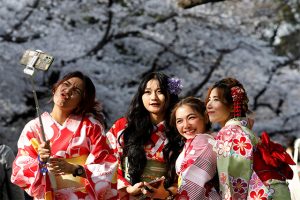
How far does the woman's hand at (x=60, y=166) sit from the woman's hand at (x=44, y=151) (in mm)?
54

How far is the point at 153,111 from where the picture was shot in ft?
14.3

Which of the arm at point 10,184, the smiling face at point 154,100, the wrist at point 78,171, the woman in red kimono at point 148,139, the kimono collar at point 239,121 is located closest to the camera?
the kimono collar at point 239,121

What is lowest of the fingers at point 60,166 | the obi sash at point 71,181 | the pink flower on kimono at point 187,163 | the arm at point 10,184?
the arm at point 10,184

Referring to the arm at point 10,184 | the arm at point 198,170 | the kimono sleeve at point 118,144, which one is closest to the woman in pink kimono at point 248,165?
the arm at point 198,170

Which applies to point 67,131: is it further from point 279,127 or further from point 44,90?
point 279,127

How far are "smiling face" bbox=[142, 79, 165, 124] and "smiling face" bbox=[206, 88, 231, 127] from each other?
0.53m

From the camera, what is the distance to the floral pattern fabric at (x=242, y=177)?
3.56 metres

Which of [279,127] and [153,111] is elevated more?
[153,111]

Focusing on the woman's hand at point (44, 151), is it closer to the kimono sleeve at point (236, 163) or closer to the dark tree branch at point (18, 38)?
the kimono sleeve at point (236, 163)

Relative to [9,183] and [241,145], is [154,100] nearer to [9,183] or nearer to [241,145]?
[241,145]

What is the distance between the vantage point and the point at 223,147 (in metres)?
3.66

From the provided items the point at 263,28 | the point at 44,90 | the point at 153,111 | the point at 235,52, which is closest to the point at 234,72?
the point at 235,52

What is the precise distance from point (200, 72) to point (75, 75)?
942 cm

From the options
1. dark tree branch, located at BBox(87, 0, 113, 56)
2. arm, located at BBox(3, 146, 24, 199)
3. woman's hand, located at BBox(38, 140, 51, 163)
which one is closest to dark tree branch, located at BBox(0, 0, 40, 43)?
dark tree branch, located at BBox(87, 0, 113, 56)
